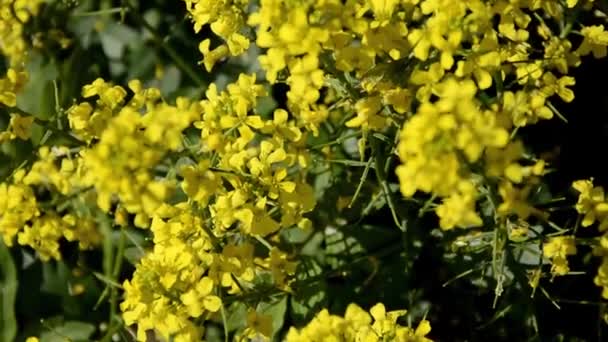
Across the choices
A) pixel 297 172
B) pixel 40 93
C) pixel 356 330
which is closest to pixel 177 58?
pixel 40 93

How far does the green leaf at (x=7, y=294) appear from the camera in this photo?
7.05 ft

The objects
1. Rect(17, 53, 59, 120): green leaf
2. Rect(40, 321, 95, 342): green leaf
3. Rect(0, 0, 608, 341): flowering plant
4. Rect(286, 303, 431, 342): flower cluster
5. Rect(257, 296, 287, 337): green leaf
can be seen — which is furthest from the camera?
Rect(17, 53, 59, 120): green leaf

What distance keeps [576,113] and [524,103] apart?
2.55ft

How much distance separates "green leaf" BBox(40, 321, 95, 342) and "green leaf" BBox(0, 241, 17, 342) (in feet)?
0.23

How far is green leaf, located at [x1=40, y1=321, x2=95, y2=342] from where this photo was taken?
82.5 inches

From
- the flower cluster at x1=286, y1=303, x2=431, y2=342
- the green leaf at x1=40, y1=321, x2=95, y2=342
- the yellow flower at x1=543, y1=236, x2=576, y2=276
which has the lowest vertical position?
the green leaf at x1=40, y1=321, x2=95, y2=342

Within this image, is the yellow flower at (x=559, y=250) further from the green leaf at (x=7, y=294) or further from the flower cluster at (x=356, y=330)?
the green leaf at (x=7, y=294)

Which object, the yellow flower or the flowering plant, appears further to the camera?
the yellow flower

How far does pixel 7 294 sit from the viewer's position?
217 cm

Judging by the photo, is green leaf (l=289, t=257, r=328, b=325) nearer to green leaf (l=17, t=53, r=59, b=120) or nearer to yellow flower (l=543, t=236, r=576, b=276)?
yellow flower (l=543, t=236, r=576, b=276)

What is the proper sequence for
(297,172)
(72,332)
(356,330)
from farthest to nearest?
(72,332), (297,172), (356,330)

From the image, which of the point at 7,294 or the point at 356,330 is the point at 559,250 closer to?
the point at 356,330

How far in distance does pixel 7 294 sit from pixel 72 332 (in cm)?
18

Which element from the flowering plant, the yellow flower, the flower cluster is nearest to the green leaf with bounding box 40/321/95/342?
the flowering plant
